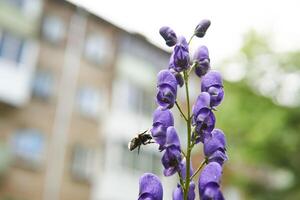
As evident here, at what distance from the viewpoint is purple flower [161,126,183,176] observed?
6.49ft

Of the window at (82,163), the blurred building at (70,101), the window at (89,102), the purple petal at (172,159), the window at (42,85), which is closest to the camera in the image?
the purple petal at (172,159)

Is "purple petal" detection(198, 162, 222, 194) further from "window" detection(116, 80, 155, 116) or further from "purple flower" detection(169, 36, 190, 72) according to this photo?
"window" detection(116, 80, 155, 116)

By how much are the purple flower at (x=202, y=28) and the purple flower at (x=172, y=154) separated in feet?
1.59

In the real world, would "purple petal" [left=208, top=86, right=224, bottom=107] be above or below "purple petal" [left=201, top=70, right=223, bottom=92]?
below

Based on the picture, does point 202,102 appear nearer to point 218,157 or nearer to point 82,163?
point 218,157

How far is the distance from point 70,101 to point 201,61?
16.0 metres

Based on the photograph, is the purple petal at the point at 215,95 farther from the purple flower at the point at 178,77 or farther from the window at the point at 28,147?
the window at the point at 28,147

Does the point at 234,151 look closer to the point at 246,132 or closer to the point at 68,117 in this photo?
the point at 246,132

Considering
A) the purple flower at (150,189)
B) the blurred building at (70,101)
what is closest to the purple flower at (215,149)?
the purple flower at (150,189)

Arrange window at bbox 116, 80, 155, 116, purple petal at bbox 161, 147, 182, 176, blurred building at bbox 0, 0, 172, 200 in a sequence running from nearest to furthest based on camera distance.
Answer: purple petal at bbox 161, 147, 182, 176 < blurred building at bbox 0, 0, 172, 200 < window at bbox 116, 80, 155, 116

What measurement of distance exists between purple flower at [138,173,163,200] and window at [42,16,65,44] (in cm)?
1648

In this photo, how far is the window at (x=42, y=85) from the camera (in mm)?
17453

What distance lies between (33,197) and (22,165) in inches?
43.5

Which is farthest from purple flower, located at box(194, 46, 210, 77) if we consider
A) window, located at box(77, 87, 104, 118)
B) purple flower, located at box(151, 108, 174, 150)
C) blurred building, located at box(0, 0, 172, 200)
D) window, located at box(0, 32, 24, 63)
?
window, located at box(77, 87, 104, 118)
